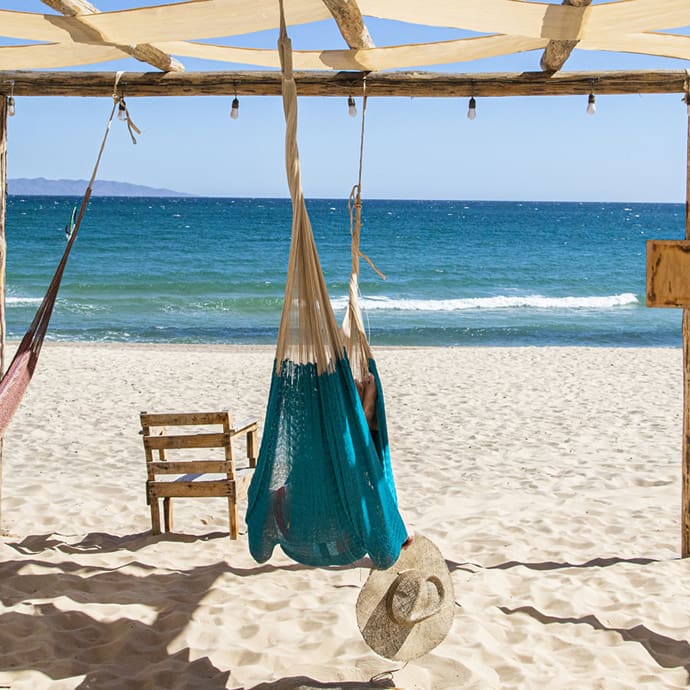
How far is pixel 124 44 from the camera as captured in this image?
8.31 ft

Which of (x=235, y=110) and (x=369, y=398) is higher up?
(x=235, y=110)

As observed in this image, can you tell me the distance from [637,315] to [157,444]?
11539 mm

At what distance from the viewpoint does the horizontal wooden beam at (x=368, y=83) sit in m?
2.78

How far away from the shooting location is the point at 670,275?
2.11 m

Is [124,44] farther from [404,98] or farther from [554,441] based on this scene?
[554,441]

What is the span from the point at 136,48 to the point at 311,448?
60.5 inches

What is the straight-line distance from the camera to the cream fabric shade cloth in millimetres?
2238

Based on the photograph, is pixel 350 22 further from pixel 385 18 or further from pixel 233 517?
pixel 233 517

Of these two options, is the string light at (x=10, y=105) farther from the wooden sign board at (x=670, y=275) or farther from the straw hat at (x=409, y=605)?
the wooden sign board at (x=670, y=275)

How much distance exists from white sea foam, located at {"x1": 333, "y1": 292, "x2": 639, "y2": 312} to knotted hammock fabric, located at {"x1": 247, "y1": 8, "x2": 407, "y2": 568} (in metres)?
11.3

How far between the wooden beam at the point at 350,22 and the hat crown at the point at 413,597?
4.92 ft

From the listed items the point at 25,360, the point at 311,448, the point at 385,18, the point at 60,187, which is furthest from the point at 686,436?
the point at 60,187

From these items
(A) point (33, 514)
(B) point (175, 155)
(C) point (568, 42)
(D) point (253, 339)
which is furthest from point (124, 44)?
(B) point (175, 155)

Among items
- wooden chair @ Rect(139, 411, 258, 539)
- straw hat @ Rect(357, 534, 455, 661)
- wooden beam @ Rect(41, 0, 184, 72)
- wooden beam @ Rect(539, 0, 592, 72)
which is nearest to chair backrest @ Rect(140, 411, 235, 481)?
wooden chair @ Rect(139, 411, 258, 539)
